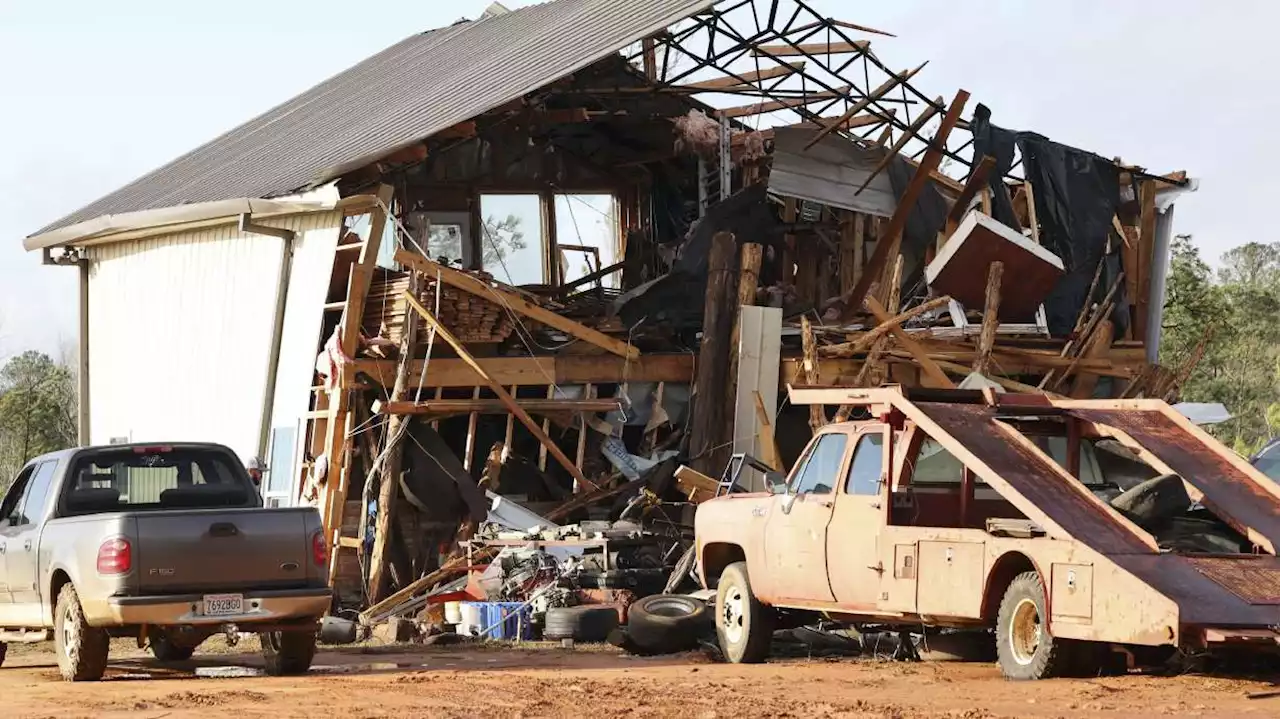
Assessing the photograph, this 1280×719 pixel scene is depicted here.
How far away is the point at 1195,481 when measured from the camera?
11.7 meters

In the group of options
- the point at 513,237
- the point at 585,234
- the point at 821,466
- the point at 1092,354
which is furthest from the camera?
the point at 585,234

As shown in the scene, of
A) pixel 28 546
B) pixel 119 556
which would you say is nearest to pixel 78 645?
pixel 119 556

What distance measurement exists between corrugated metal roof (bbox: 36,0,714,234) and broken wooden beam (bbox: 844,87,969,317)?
4464 mm

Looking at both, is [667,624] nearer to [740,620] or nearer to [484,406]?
[740,620]

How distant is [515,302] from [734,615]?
26.7ft

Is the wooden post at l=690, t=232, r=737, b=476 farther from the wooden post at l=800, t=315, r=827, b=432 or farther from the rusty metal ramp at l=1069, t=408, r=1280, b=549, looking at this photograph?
the rusty metal ramp at l=1069, t=408, r=1280, b=549

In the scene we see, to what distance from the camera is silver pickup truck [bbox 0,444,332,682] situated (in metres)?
12.8

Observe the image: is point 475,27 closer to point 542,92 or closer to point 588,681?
point 542,92

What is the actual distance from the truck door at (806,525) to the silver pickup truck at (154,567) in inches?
131

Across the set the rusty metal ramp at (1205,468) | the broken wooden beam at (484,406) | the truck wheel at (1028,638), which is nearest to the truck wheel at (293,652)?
the truck wheel at (1028,638)

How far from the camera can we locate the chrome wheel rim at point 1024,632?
11.1 metres

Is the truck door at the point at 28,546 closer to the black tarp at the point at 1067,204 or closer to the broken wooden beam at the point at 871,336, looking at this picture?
the broken wooden beam at the point at 871,336

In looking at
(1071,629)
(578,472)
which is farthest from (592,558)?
(1071,629)

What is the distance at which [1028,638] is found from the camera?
442 inches
